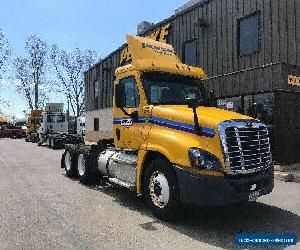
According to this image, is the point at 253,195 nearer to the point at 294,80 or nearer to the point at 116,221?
the point at 116,221

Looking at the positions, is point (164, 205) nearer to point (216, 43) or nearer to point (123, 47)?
point (216, 43)

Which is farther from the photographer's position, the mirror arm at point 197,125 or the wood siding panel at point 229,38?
the wood siding panel at point 229,38

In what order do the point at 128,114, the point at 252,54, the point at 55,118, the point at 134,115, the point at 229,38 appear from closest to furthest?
1. the point at 134,115
2. the point at 128,114
3. the point at 252,54
4. the point at 229,38
5. the point at 55,118

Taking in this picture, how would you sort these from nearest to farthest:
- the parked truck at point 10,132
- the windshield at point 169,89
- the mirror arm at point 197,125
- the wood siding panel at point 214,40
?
the mirror arm at point 197,125, the windshield at point 169,89, the wood siding panel at point 214,40, the parked truck at point 10,132

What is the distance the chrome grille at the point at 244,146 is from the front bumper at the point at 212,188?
0.20 meters

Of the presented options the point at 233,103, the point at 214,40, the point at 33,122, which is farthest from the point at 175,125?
the point at 33,122

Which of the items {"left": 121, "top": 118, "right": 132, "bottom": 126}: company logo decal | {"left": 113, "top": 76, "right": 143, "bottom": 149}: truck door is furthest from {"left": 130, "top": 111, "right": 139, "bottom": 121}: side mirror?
{"left": 121, "top": 118, "right": 132, "bottom": 126}: company logo decal

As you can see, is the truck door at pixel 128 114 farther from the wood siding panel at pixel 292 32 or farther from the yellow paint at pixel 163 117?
the wood siding panel at pixel 292 32

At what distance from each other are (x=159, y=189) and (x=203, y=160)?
1177mm

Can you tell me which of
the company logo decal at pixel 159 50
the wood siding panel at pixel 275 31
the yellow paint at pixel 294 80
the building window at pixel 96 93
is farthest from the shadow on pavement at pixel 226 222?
the building window at pixel 96 93

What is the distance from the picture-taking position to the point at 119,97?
7688 mm

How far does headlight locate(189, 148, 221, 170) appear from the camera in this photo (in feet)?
18.4

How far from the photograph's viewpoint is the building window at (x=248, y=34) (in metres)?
14.4

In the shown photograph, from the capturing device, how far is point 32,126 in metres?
35.7
